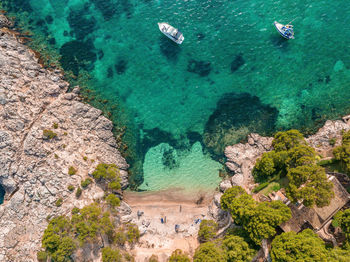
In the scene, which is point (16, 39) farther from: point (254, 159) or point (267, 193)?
point (267, 193)

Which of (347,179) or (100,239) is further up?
(347,179)

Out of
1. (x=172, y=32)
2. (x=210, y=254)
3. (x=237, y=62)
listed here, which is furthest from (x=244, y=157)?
(x=172, y=32)

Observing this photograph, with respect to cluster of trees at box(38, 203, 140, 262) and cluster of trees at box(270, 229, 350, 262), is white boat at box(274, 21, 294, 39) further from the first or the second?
cluster of trees at box(38, 203, 140, 262)

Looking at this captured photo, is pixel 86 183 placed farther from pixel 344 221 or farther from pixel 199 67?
pixel 344 221

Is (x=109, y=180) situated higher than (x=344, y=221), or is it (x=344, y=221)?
(x=344, y=221)

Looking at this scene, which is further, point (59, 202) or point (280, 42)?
point (280, 42)

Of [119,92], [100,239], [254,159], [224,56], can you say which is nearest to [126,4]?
[119,92]
